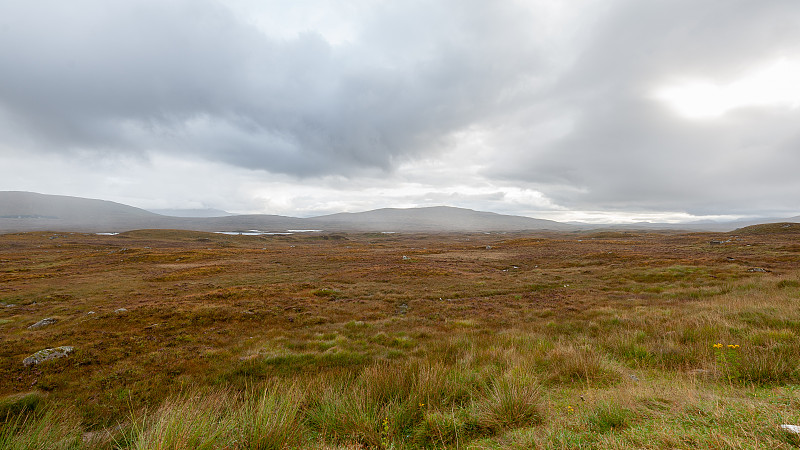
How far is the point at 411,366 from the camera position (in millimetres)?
6898

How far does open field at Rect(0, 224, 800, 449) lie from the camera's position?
407 cm

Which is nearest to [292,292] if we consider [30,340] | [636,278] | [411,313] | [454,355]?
[411,313]

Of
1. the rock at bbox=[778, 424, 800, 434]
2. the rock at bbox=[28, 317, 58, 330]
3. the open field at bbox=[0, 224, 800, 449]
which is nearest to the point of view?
the rock at bbox=[778, 424, 800, 434]

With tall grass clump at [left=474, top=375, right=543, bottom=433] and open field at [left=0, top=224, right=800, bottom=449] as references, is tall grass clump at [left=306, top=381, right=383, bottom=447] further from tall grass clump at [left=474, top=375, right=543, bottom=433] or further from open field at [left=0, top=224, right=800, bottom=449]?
tall grass clump at [left=474, top=375, right=543, bottom=433]

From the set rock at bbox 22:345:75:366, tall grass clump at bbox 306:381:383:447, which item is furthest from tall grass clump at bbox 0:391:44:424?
tall grass clump at bbox 306:381:383:447

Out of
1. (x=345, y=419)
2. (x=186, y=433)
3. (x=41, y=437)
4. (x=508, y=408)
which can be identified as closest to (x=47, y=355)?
(x=41, y=437)

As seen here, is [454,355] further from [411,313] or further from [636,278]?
[636,278]

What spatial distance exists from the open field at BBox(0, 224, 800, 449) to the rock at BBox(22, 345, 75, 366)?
218 mm

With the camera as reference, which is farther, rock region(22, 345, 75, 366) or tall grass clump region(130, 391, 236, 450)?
rock region(22, 345, 75, 366)

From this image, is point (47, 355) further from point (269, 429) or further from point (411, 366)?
point (411, 366)

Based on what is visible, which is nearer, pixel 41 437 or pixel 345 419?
pixel 41 437

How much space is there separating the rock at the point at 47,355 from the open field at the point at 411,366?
218 mm

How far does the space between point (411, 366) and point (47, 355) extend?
12.6 metres

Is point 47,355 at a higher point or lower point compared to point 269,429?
lower
